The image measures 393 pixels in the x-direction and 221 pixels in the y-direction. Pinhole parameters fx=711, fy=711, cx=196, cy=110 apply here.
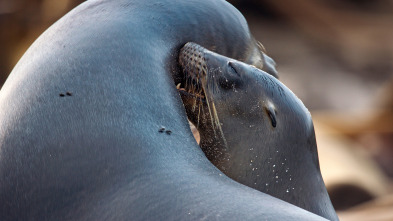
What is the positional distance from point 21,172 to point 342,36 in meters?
17.7

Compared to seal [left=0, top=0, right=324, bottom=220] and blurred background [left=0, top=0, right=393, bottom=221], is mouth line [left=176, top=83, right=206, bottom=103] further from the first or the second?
blurred background [left=0, top=0, right=393, bottom=221]

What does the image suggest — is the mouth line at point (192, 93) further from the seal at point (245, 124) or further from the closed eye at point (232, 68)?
the closed eye at point (232, 68)

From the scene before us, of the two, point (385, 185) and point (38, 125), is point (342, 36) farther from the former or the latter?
point (38, 125)

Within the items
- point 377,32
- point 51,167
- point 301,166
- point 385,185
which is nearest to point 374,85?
point 377,32

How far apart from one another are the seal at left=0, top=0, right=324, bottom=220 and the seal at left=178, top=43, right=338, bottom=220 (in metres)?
0.28

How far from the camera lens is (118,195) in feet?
8.20

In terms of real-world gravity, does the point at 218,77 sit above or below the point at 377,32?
above

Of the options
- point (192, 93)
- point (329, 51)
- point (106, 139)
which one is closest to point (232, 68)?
point (192, 93)

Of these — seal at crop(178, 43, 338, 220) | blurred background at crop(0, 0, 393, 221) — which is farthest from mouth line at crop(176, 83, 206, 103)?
blurred background at crop(0, 0, 393, 221)

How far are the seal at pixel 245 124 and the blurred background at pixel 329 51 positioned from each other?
8683 mm

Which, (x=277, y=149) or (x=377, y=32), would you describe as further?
(x=377, y=32)

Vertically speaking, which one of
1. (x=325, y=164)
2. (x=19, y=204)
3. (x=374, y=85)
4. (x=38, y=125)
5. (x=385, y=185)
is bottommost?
(x=374, y=85)

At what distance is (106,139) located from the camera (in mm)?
2631

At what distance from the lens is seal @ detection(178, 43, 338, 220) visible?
11.0 feet
